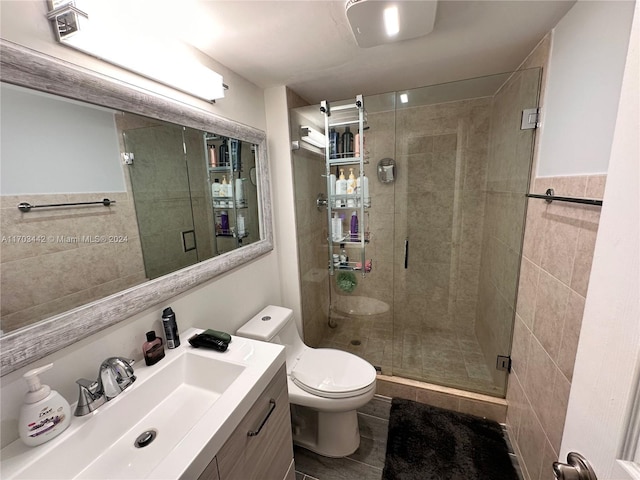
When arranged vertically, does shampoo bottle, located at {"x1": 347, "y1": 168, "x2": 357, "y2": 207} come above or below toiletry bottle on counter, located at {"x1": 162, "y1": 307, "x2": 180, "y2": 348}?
above

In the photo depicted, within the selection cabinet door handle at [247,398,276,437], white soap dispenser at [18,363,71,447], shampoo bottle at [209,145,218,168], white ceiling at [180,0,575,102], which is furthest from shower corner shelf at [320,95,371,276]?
white soap dispenser at [18,363,71,447]

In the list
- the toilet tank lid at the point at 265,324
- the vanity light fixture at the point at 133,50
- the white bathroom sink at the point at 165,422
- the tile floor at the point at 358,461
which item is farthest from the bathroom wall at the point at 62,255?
the tile floor at the point at 358,461

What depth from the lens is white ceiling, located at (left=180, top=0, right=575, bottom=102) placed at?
107cm

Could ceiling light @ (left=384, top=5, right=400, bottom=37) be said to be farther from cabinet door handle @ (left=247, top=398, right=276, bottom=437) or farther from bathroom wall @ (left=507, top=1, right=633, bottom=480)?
cabinet door handle @ (left=247, top=398, right=276, bottom=437)

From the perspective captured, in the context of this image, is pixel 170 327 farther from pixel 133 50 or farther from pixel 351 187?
pixel 351 187

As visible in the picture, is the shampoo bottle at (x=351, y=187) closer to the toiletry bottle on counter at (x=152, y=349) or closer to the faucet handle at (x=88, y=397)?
the toiletry bottle on counter at (x=152, y=349)

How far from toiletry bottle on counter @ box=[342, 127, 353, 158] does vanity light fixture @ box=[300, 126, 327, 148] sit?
14 cm

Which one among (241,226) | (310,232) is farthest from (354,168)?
(241,226)

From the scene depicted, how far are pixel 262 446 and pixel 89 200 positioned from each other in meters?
1.08

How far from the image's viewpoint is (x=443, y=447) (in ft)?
5.08

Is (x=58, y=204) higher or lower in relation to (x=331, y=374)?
higher

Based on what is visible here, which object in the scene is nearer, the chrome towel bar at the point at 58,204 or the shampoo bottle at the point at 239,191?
the chrome towel bar at the point at 58,204

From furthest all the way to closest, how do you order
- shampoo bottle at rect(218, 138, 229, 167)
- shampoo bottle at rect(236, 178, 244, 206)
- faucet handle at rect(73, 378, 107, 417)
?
shampoo bottle at rect(236, 178, 244, 206)
shampoo bottle at rect(218, 138, 229, 167)
faucet handle at rect(73, 378, 107, 417)

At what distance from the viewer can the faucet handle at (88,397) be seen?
785mm
